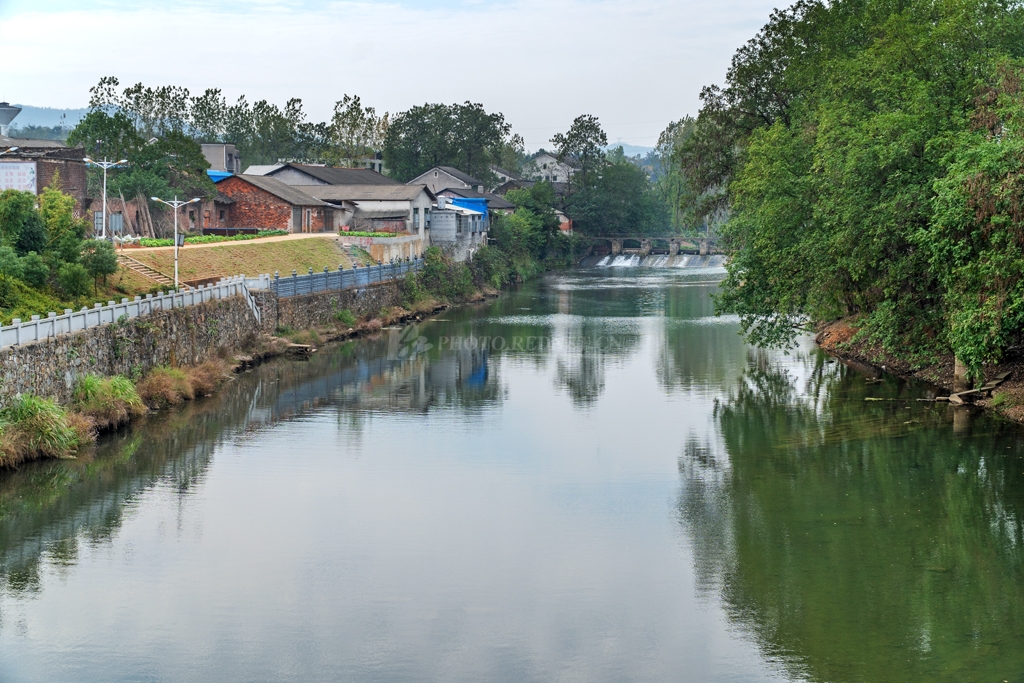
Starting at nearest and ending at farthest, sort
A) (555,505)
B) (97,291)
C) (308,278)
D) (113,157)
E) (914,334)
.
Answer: (555,505) → (914,334) → (97,291) → (308,278) → (113,157)

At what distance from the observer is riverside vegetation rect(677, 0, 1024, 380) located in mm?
31281

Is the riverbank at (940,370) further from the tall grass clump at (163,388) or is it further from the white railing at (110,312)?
the white railing at (110,312)

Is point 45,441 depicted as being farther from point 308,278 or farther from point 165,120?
point 165,120

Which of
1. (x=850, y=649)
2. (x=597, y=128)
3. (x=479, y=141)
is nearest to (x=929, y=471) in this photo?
(x=850, y=649)

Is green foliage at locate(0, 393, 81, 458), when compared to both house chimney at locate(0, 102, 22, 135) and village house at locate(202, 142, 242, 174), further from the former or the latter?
village house at locate(202, 142, 242, 174)

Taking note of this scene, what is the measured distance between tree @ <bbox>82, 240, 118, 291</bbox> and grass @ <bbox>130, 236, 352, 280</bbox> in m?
8.37

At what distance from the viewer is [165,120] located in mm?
135125

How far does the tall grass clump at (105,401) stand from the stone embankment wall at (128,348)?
0.34 meters

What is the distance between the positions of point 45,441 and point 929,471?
22.4 meters

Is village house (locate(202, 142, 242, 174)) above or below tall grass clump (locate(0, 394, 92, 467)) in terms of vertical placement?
above

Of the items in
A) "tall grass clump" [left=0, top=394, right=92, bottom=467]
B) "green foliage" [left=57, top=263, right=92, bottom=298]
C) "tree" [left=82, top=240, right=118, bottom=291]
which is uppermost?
"tree" [left=82, top=240, right=118, bottom=291]

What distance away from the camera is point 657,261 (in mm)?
128750

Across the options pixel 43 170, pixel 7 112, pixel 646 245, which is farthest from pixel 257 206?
pixel 646 245

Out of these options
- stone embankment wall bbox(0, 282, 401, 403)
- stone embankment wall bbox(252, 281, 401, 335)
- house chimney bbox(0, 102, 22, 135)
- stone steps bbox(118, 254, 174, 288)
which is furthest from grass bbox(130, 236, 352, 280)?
house chimney bbox(0, 102, 22, 135)
